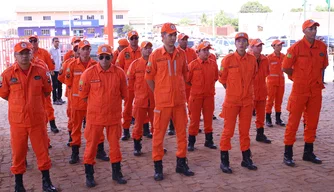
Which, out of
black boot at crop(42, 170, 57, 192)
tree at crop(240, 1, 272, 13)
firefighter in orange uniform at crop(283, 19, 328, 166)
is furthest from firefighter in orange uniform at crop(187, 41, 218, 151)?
tree at crop(240, 1, 272, 13)

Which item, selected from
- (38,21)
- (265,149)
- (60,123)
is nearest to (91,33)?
(38,21)

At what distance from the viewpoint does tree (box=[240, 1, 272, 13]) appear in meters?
78.1

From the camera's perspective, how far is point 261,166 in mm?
6129

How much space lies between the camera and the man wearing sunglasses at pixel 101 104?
5.34 metres

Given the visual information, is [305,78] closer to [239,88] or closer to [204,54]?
[239,88]

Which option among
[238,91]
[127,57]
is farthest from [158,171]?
[127,57]

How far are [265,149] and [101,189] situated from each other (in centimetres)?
314

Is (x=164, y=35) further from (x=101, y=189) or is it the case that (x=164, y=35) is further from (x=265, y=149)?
(x=265, y=149)

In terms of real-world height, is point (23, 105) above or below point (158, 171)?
above

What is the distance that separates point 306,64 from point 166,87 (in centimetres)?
217

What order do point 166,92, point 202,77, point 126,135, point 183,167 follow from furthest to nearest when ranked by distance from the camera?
1. point 126,135
2. point 202,77
3. point 183,167
4. point 166,92

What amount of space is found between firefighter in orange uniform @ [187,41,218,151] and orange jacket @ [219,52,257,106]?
1071 millimetres

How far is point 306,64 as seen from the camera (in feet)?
19.6

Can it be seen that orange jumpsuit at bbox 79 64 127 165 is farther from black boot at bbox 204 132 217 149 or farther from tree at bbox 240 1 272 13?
tree at bbox 240 1 272 13
